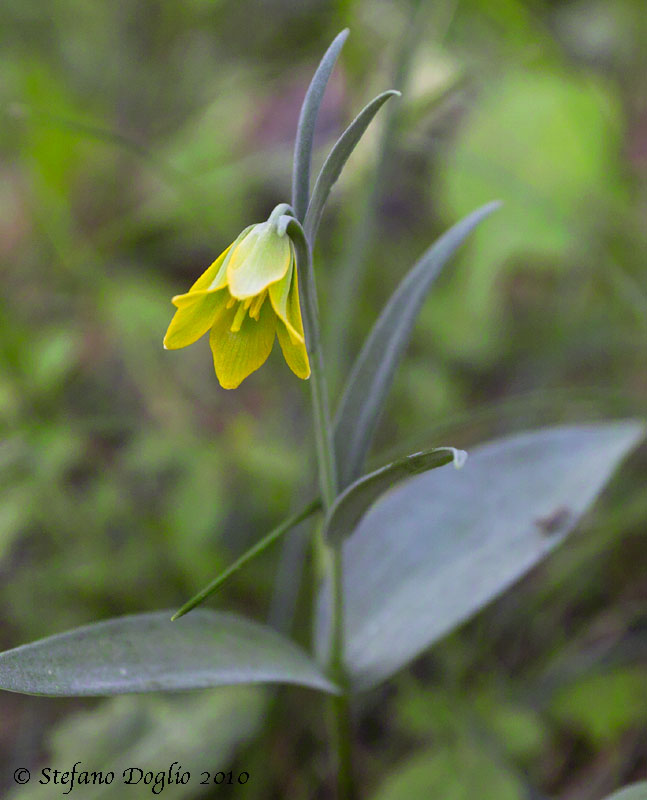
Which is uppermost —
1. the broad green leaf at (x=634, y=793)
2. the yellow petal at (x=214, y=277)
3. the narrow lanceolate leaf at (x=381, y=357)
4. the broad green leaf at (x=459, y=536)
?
the yellow petal at (x=214, y=277)

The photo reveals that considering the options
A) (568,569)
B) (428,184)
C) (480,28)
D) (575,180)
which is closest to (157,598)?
(568,569)

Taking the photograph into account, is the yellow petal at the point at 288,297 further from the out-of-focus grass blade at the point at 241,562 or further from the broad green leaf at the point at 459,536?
the broad green leaf at the point at 459,536

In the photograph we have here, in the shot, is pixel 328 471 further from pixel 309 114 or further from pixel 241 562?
pixel 309 114

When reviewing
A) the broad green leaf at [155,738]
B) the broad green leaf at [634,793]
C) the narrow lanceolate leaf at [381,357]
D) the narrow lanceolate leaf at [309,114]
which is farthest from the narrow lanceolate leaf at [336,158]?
the broad green leaf at [155,738]

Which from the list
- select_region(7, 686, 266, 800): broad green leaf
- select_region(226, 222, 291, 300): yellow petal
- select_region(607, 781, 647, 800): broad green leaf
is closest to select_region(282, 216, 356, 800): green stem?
select_region(226, 222, 291, 300): yellow petal

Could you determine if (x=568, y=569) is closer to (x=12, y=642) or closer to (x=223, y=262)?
(x=223, y=262)

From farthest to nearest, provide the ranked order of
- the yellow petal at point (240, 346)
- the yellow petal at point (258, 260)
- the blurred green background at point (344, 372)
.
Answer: the blurred green background at point (344, 372) → the yellow petal at point (240, 346) → the yellow petal at point (258, 260)

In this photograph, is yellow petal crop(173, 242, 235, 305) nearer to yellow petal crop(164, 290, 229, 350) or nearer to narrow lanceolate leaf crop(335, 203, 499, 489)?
yellow petal crop(164, 290, 229, 350)
